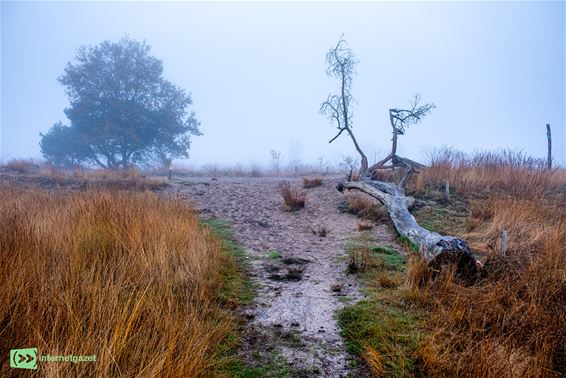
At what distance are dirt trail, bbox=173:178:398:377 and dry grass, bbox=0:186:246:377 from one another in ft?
1.52

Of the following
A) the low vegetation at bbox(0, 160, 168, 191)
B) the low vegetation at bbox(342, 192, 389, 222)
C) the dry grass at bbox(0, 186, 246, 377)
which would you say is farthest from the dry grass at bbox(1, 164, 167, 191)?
the dry grass at bbox(0, 186, 246, 377)

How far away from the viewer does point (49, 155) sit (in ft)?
78.8

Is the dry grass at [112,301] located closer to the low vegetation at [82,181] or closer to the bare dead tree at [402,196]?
the bare dead tree at [402,196]

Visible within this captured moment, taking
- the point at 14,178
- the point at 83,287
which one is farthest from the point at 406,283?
the point at 14,178

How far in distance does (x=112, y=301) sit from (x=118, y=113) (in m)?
23.8

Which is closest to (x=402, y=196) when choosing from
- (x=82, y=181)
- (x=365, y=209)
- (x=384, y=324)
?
(x=365, y=209)

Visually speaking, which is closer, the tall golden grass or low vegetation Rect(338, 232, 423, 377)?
the tall golden grass

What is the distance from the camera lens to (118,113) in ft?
73.4

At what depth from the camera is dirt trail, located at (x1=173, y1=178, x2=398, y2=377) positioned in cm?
256

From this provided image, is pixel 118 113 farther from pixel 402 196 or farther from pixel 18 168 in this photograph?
pixel 402 196

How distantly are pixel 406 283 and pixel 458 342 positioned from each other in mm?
1203

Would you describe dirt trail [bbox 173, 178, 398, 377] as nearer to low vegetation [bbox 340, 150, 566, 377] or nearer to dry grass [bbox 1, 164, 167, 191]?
low vegetation [bbox 340, 150, 566, 377]

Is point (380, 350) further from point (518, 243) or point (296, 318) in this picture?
point (518, 243)

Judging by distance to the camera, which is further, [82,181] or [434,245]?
[82,181]
